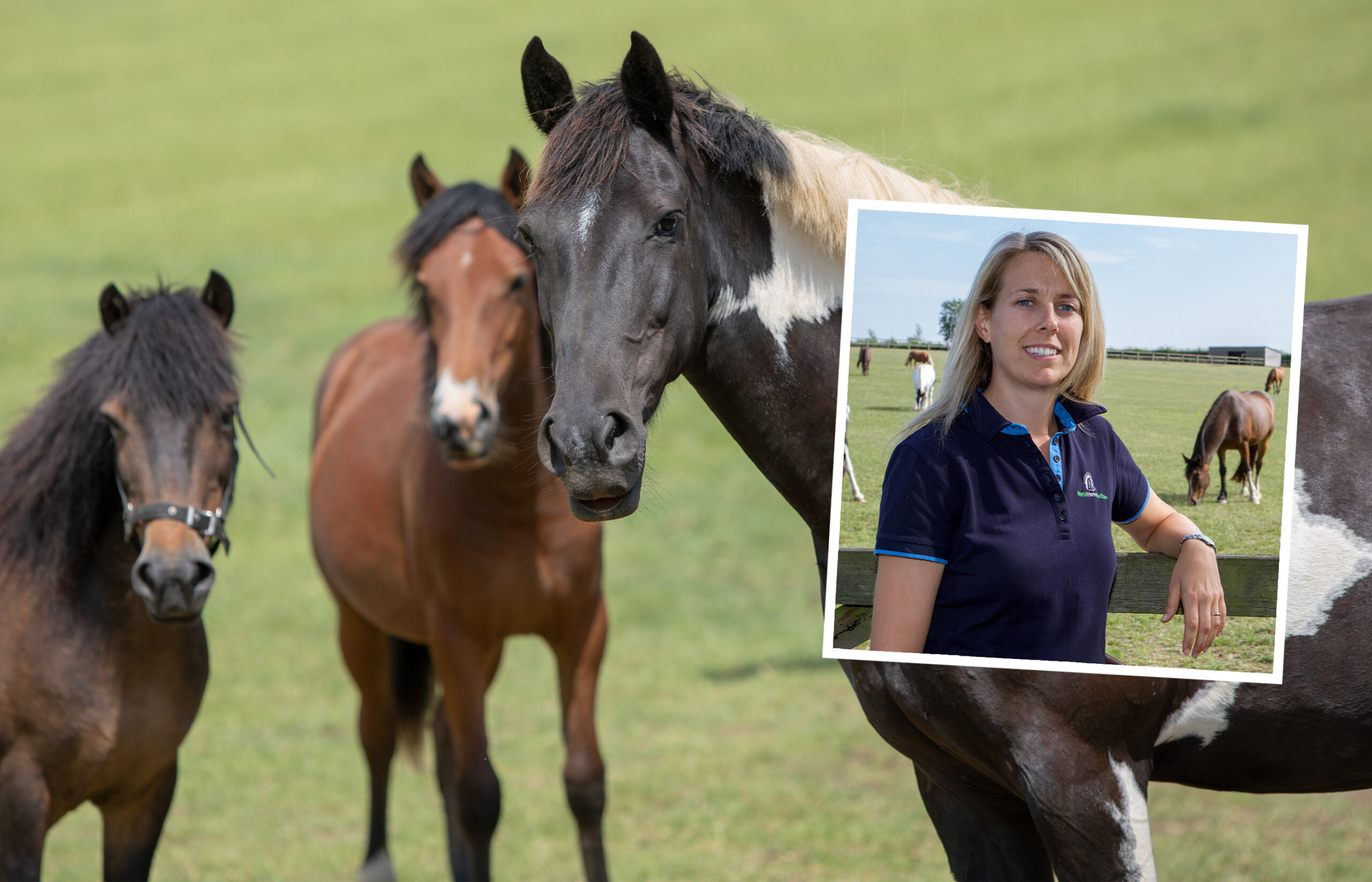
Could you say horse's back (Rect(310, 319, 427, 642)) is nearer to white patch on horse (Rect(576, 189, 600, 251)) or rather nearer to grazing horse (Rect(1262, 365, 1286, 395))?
white patch on horse (Rect(576, 189, 600, 251))

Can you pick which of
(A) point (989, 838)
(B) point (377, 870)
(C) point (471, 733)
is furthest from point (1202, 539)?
(B) point (377, 870)

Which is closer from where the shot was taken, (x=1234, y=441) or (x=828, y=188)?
(x=1234, y=441)

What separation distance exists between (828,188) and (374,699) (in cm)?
417

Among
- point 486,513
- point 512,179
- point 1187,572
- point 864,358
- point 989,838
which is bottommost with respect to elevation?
point 989,838

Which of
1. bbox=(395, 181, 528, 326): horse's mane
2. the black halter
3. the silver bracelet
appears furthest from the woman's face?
bbox=(395, 181, 528, 326): horse's mane

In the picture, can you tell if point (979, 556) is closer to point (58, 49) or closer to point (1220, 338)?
point (1220, 338)

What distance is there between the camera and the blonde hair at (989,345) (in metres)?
2.07

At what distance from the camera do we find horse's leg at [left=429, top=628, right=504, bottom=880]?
171 inches

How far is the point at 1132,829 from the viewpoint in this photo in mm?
2252

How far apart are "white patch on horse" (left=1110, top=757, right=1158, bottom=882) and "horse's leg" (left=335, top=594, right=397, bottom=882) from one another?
400cm

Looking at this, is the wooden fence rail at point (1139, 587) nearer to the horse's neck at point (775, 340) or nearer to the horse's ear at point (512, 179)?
the horse's neck at point (775, 340)

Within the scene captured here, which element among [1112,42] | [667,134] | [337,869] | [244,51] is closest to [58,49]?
[244,51]

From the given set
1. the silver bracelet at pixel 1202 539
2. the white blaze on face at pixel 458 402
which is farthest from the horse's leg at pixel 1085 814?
the white blaze on face at pixel 458 402

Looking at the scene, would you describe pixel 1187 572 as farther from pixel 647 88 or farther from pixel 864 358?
pixel 647 88
